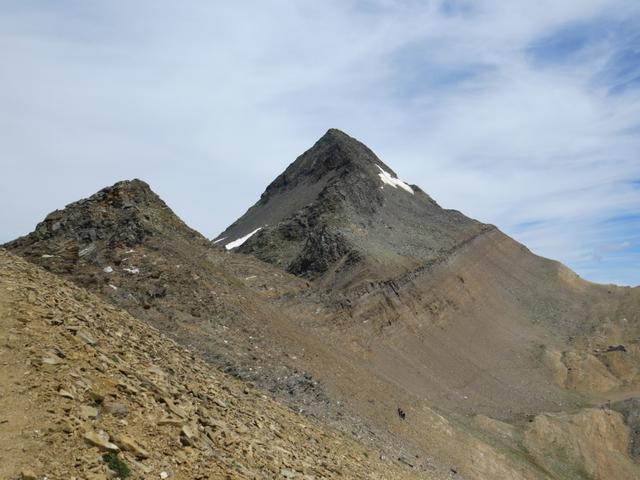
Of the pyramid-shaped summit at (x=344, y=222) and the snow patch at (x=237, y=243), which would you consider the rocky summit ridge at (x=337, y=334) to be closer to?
the pyramid-shaped summit at (x=344, y=222)

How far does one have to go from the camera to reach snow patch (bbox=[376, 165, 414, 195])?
2589 inches

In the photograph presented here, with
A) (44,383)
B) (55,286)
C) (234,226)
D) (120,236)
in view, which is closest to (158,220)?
(120,236)

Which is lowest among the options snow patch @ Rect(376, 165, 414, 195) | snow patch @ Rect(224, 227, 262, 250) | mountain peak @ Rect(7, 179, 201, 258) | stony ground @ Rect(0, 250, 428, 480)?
stony ground @ Rect(0, 250, 428, 480)

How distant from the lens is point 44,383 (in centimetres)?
835

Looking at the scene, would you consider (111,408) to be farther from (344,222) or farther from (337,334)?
(344,222)

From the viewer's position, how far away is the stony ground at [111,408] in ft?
25.0

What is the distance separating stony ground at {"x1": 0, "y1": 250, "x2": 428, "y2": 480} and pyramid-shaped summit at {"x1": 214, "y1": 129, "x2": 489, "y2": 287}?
30482 millimetres

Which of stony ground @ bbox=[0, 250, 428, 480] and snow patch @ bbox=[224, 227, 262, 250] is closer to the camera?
stony ground @ bbox=[0, 250, 428, 480]

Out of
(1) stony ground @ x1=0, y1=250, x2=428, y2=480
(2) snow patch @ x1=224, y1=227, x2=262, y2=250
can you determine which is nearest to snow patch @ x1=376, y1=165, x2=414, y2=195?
(2) snow patch @ x1=224, y1=227, x2=262, y2=250

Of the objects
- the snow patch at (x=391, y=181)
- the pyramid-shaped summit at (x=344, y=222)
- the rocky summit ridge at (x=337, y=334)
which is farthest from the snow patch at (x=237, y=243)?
the snow patch at (x=391, y=181)

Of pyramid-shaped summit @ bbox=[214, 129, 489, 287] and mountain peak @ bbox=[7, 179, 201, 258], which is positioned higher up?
pyramid-shaped summit @ bbox=[214, 129, 489, 287]

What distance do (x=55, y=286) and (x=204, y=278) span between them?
11.0 metres

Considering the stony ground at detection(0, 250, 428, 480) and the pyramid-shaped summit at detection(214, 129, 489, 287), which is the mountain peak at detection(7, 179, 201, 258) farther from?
the pyramid-shaped summit at detection(214, 129, 489, 287)

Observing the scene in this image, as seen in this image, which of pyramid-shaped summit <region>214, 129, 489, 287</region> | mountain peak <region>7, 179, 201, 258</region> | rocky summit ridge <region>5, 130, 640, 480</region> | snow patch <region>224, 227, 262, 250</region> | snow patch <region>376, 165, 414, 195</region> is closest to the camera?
rocky summit ridge <region>5, 130, 640, 480</region>
